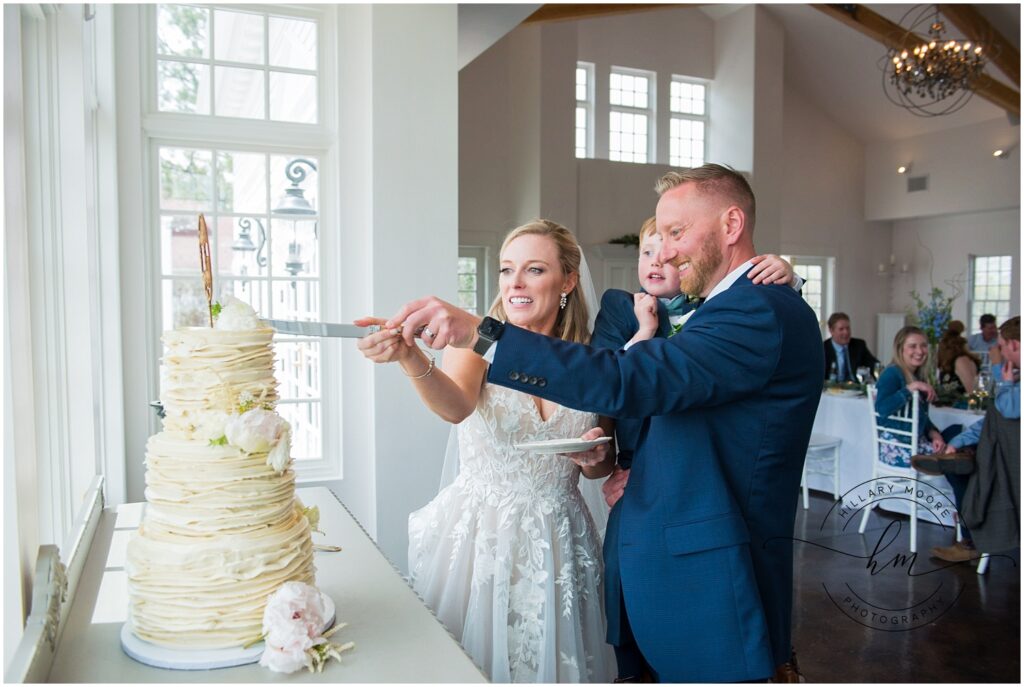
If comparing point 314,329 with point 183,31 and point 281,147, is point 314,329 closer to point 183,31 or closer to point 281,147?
point 281,147

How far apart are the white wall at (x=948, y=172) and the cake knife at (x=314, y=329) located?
11.8m

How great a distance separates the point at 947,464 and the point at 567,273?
369 centimetres

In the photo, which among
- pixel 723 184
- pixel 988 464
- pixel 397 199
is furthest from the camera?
pixel 988 464

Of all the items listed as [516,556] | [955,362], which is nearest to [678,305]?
[516,556]

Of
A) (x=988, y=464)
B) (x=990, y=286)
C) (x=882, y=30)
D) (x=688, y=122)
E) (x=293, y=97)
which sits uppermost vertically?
(x=882, y=30)

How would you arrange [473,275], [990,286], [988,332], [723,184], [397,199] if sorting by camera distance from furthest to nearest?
[990,286]
[473,275]
[988,332]
[397,199]
[723,184]

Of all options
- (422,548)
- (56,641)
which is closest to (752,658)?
(422,548)

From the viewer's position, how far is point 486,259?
9.62 m

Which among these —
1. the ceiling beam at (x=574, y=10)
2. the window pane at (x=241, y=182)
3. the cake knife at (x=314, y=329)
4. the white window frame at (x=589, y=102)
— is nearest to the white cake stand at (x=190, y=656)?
the cake knife at (x=314, y=329)

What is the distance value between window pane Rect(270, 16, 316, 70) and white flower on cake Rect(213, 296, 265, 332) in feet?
8.66

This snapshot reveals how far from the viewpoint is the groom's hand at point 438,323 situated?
4.96ft

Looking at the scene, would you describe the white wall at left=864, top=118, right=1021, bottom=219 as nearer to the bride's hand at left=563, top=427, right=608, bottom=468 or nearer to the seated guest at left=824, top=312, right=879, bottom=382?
the seated guest at left=824, top=312, right=879, bottom=382

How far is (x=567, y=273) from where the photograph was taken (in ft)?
7.52

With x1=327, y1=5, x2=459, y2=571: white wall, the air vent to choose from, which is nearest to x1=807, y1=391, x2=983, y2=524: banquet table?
x1=327, y1=5, x2=459, y2=571: white wall
